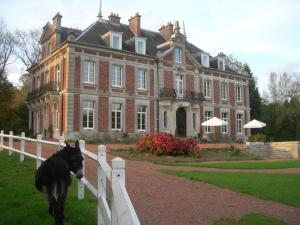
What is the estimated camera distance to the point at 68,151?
5.43 m

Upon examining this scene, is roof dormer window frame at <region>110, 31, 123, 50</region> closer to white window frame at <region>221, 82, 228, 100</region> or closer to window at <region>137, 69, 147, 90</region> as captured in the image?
window at <region>137, 69, 147, 90</region>

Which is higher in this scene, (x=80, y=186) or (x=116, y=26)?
(x=116, y=26)

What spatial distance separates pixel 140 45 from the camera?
3306 centimetres

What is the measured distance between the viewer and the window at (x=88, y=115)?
29062 millimetres

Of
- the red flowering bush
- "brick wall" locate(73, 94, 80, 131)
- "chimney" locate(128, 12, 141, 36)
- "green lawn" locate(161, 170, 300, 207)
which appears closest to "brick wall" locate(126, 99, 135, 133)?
"brick wall" locate(73, 94, 80, 131)

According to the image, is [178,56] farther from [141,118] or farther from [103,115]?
[103,115]

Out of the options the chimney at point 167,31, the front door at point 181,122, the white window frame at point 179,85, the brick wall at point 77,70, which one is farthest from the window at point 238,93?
the brick wall at point 77,70

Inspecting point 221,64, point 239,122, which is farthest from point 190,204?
point 239,122

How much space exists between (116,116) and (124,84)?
Result: 2.62m

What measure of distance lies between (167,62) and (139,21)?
15.2ft

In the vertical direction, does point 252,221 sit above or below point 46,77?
below

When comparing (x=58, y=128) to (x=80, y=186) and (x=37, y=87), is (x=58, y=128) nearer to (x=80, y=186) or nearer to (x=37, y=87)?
(x=37, y=87)

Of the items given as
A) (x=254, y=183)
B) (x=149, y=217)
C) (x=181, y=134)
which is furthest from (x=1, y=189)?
(x=181, y=134)

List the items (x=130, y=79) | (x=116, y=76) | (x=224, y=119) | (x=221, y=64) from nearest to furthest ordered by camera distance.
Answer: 1. (x=116, y=76)
2. (x=130, y=79)
3. (x=224, y=119)
4. (x=221, y=64)
